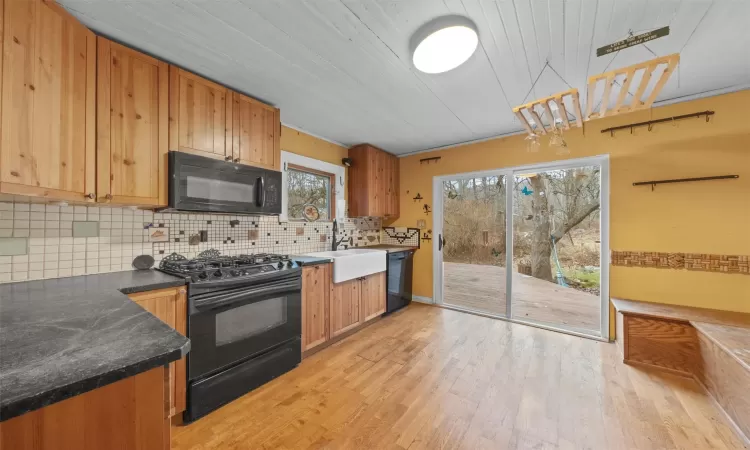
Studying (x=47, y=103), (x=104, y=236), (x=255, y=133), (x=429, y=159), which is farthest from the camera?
(x=429, y=159)

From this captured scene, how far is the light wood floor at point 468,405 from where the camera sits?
4.90 feet

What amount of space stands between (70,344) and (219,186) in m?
1.46

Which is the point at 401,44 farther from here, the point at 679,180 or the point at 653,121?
the point at 679,180

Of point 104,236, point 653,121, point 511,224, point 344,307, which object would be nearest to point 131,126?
point 104,236

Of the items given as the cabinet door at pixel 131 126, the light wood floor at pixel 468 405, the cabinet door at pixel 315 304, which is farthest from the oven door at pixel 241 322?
the cabinet door at pixel 131 126

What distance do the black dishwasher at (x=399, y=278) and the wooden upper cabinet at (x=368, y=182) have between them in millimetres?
684

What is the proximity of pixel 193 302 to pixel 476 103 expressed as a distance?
8.92ft

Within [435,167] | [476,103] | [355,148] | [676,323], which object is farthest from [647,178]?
[355,148]

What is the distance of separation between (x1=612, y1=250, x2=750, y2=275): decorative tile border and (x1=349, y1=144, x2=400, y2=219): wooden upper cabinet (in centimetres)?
264

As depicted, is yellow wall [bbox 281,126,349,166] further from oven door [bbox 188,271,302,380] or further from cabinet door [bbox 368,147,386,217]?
oven door [bbox 188,271,302,380]

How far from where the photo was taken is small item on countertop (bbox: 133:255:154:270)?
1.93 metres

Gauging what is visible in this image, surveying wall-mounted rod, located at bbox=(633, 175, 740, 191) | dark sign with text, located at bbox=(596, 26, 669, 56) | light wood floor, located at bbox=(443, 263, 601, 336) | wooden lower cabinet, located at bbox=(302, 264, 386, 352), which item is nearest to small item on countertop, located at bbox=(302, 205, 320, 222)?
wooden lower cabinet, located at bbox=(302, 264, 386, 352)

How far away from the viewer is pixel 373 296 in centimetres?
319

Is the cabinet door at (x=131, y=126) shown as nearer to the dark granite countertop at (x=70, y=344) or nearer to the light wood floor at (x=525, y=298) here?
the dark granite countertop at (x=70, y=344)
